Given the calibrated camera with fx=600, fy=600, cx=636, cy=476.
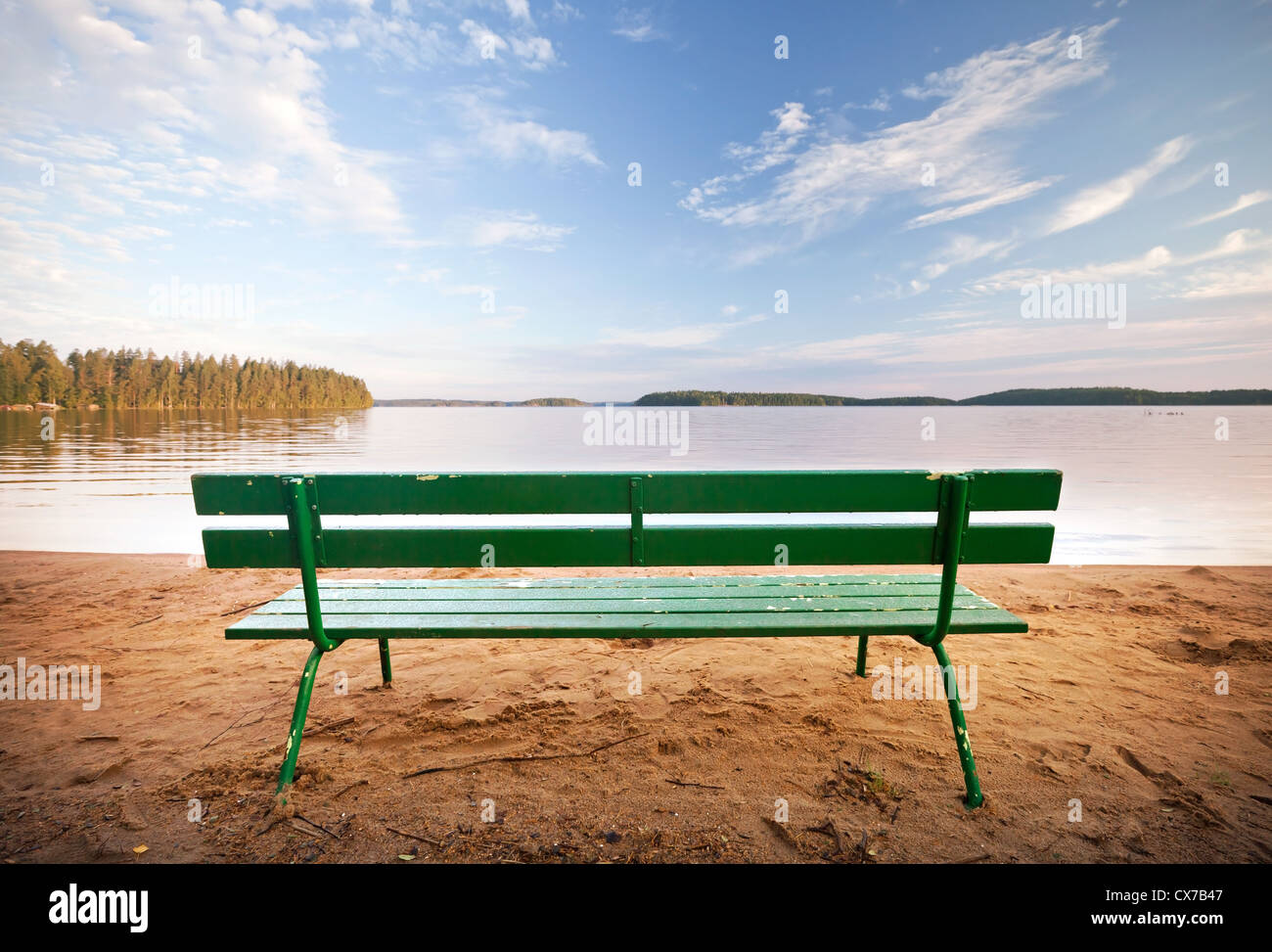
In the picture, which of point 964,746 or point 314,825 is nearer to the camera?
point 314,825

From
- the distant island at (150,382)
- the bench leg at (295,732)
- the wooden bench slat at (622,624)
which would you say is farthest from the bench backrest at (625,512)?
the distant island at (150,382)

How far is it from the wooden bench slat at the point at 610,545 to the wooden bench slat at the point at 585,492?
12 cm

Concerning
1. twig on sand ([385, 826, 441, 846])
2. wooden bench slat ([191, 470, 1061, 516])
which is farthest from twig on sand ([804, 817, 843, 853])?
twig on sand ([385, 826, 441, 846])

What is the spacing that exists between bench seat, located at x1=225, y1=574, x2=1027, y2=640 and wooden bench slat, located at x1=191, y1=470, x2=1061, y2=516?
539 mm

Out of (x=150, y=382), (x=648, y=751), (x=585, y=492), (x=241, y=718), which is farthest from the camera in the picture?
(x=150, y=382)

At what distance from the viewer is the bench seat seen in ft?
9.02

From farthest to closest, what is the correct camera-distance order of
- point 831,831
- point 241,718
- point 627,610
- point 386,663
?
point 386,663, point 241,718, point 627,610, point 831,831

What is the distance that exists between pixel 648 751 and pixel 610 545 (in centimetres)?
114

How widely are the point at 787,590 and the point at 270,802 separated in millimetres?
2642

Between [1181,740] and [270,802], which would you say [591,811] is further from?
[1181,740]

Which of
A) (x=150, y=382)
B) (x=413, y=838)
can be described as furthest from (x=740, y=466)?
(x=150, y=382)

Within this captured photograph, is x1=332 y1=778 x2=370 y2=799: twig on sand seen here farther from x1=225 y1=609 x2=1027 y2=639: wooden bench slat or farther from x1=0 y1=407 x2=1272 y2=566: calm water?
x1=0 y1=407 x2=1272 y2=566: calm water

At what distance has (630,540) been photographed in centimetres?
279

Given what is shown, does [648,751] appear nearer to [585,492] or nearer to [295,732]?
[585,492]
